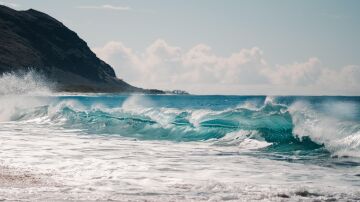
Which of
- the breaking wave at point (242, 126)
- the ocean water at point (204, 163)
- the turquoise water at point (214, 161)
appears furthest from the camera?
the breaking wave at point (242, 126)

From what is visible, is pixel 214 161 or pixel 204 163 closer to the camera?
pixel 204 163

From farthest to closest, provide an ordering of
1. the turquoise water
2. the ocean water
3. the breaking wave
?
the breaking wave → the turquoise water → the ocean water

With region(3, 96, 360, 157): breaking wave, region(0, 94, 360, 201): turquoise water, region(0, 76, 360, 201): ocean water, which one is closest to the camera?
region(0, 76, 360, 201): ocean water

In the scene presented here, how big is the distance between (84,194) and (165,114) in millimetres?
26993

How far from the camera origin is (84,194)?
35.5 feet

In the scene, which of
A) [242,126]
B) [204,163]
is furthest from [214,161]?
[242,126]

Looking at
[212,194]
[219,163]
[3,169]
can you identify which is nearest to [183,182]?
[212,194]

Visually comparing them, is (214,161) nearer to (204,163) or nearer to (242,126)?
(204,163)

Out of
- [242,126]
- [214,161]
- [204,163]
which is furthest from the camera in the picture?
[242,126]

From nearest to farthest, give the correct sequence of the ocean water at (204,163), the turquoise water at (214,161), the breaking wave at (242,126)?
the ocean water at (204,163)
the turquoise water at (214,161)
the breaking wave at (242,126)

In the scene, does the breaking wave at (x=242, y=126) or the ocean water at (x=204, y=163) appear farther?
the breaking wave at (x=242, y=126)

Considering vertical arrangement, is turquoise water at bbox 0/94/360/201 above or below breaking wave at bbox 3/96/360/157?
below

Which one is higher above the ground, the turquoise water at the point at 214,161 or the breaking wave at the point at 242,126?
the breaking wave at the point at 242,126

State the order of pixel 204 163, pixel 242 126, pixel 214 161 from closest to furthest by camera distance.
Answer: pixel 204 163 < pixel 214 161 < pixel 242 126
